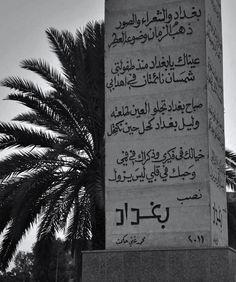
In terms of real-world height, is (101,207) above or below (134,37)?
below

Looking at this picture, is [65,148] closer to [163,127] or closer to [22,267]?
[163,127]

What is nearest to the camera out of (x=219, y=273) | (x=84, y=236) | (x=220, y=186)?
(x=219, y=273)

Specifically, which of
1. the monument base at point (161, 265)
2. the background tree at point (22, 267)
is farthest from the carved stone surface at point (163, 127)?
the background tree at point (22, 267)

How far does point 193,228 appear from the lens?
11.4 m

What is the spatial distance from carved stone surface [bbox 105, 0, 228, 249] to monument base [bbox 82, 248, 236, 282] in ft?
0.75

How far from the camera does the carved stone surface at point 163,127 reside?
38.0 ft

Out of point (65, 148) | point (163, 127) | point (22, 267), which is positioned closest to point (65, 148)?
point (65, 148)

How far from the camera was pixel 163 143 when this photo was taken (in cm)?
1194

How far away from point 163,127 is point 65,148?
3955mm

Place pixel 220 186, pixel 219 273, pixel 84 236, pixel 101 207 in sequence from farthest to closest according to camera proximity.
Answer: pixel 84 236 → pixel 101 207 → pixel 220 186 → pixel 219 273

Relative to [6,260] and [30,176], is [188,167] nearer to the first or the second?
[30,176]

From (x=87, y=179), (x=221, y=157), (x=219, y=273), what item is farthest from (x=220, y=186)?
(x=87, y=179)

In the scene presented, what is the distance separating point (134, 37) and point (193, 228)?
3375 mm

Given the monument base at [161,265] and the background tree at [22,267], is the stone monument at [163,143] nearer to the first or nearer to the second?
the monument base at [161,265]
